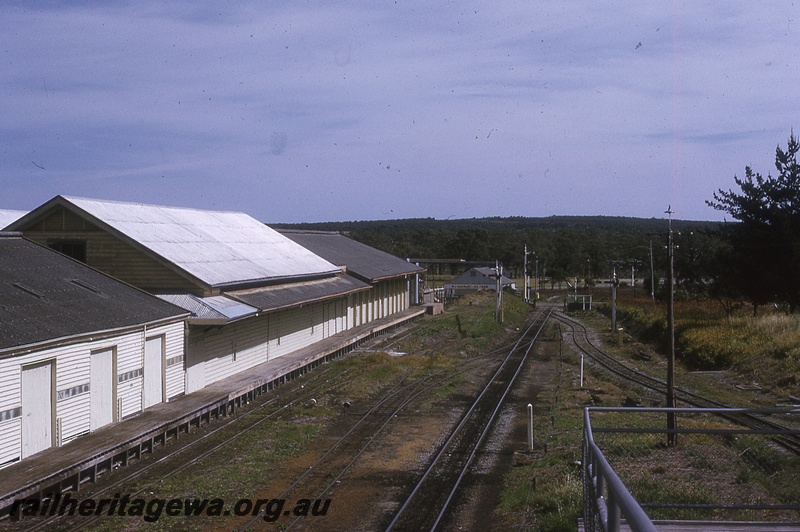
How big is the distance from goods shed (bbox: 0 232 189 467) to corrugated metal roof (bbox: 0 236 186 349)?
0.02 metres

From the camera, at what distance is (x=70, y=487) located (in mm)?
11680

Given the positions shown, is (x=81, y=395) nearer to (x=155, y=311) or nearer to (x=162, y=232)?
(x=155, y=311)

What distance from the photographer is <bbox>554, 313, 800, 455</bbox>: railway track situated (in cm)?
1306

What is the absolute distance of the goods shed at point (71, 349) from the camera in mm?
11859

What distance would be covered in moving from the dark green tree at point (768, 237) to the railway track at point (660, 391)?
7.78 meters

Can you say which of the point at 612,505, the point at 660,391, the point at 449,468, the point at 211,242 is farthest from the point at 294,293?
the point at 612,505

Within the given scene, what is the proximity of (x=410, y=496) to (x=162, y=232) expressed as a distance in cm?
1368

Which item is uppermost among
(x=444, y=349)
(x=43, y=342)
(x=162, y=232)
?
(x=162, y=232)

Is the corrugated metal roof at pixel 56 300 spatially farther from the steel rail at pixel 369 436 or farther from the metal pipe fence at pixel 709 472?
the metal pipe fence at pixel 709 472

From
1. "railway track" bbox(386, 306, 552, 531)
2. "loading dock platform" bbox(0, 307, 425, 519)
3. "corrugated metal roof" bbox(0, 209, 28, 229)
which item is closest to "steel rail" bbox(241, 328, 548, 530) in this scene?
"railway track" bbox(386, 306, 552, 531)

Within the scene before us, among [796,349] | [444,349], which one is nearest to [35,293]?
[444,349]

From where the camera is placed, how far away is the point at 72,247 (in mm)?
20125

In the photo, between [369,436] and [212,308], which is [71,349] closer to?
[212,308]

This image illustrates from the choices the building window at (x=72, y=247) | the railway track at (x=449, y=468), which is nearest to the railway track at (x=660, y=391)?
the railway track at (x=449, y=468)
